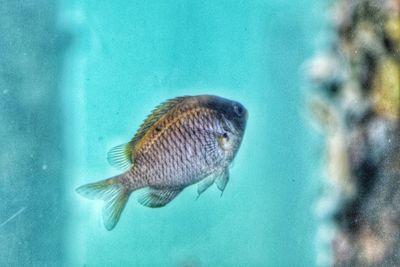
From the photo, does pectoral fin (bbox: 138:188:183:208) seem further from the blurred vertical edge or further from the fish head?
the blurred vertical edge

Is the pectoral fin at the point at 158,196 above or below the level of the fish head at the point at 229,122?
below

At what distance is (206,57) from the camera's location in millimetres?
2361

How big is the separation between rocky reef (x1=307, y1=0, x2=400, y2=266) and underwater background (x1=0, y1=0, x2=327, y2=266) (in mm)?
239

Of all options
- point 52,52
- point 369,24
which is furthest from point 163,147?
point 369,24

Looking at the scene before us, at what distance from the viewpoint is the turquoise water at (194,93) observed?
232 cm

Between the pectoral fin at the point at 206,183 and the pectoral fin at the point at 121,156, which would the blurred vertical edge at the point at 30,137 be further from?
the pectoral fin at the point at 206,183

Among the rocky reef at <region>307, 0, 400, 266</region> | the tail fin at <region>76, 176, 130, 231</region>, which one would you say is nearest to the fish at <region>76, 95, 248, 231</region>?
the tail fin at <region>76, 176, 130, 231</region>

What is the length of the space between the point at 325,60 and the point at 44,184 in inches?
50.2

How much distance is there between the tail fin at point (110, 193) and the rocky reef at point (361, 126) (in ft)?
3.25

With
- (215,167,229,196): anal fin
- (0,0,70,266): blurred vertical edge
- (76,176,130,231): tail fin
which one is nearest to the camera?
(76,176,130,231): tail fin

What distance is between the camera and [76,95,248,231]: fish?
6.00ft

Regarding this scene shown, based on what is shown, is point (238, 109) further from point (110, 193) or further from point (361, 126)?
point (361, 126)

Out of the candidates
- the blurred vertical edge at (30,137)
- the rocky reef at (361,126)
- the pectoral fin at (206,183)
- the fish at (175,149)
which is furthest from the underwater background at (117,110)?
the fish at (175,149)

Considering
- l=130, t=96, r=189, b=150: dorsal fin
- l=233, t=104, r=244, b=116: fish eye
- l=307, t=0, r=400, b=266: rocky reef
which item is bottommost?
l=307, t=0, r=400, b=266: rocky reef
